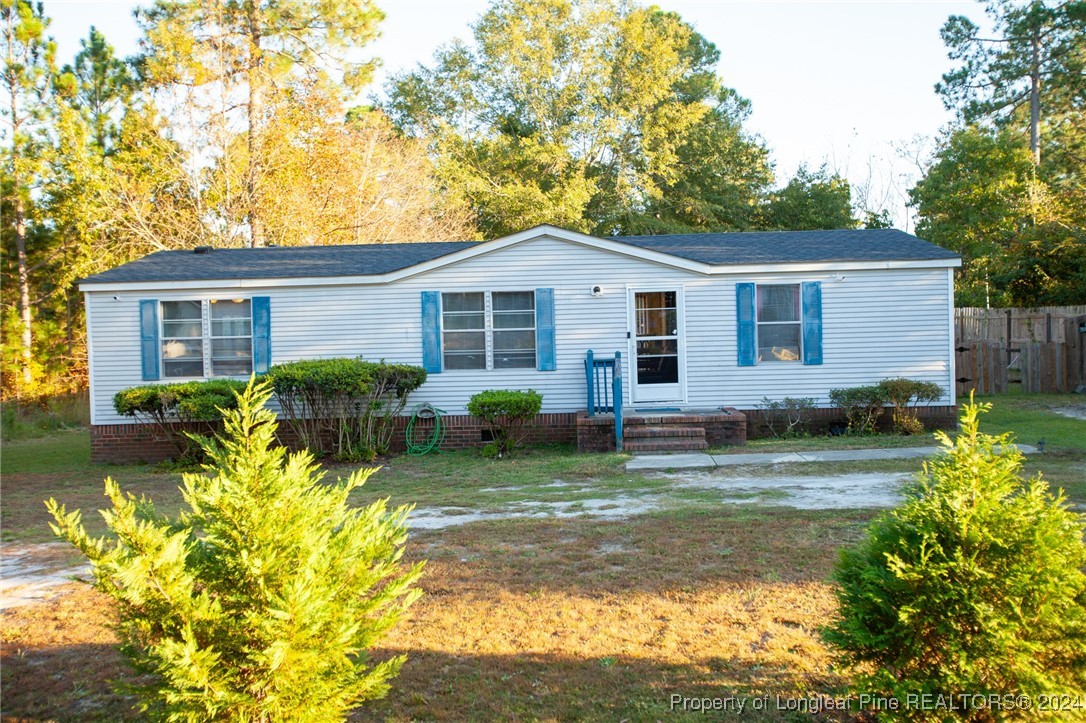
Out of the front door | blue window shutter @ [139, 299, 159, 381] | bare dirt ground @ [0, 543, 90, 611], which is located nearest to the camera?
bare dirt ground @ [0, 543, 90, 611]

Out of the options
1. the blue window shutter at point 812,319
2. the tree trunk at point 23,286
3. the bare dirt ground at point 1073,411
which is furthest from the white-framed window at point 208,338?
the bare dirt ground at point 1073,411

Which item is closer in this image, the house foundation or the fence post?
the fence post

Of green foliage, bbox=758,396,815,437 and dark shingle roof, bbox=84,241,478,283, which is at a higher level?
dark shingle roof, bbox=84,241,478,283

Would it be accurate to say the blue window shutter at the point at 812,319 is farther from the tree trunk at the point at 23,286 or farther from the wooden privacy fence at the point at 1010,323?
the tree trunk at the point at 23,286

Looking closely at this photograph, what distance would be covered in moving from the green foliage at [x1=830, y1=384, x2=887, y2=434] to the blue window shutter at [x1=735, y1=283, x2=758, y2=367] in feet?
4.50

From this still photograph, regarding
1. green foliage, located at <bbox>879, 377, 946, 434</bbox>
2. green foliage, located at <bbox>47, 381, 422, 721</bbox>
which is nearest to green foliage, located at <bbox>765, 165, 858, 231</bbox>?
green foliage, located at <bbox>879, 377, 946, 434</bbox>

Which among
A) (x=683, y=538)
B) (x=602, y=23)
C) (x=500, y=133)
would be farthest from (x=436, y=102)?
(x=683, y=538)

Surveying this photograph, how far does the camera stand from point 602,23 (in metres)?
29.8

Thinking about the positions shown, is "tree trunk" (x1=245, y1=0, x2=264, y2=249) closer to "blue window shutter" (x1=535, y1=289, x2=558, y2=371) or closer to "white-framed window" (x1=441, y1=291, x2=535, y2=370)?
"white-framed window" (x1=441, y1=291, x2=535, y2=370)

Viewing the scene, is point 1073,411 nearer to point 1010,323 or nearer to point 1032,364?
point 1032,364

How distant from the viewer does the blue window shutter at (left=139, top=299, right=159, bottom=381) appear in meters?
13.3

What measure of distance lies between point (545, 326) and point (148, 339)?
20.7 ft

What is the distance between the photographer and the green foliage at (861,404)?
12.7 metres

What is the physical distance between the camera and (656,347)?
13.5 m
